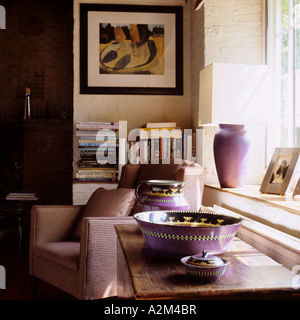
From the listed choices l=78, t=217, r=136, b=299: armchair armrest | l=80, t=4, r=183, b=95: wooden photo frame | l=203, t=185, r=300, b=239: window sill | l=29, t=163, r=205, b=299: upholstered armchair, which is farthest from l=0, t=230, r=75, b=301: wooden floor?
l=80, t=4, r=183, b=95: wooden photo frame

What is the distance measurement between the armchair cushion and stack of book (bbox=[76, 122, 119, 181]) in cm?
97

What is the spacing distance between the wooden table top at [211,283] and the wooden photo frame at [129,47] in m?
2.93

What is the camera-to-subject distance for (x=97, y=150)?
3.55 meters

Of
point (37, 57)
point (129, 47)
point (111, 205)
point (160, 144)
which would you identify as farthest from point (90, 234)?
point (37, 57)

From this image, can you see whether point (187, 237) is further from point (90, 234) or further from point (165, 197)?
point (90, 234)

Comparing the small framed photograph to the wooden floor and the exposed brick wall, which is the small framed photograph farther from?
the exposed brick wall

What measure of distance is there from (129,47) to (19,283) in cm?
237

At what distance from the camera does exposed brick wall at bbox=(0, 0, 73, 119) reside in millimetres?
4945

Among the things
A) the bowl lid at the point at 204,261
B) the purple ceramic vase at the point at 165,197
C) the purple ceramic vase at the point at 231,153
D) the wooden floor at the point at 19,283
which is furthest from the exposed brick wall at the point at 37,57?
the bowl lid at the point at 204,261

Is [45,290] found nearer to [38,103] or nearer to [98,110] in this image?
[98,110]

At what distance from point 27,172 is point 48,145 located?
0.44 m

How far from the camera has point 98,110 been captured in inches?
150

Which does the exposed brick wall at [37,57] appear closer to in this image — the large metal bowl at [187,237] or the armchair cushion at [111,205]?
the armchair cushion at [111,205]
